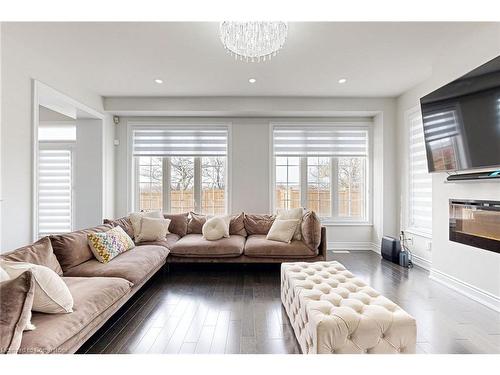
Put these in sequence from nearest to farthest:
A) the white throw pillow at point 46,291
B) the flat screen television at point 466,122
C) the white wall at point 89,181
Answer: the white throw pillow at point 46,291 < the flat screen television at point 466,122 < the white wall at point 89,181

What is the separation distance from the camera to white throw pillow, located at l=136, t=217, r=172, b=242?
4.21 m

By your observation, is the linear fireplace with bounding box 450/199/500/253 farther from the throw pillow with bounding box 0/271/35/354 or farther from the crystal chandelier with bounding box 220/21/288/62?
the throw pillow with bounding box 0/271/35/354

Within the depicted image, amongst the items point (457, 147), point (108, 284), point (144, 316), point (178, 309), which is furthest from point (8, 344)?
point (457, 147)

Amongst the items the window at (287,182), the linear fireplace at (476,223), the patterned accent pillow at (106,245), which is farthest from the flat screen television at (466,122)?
the patterned accent pillow at (106,245)

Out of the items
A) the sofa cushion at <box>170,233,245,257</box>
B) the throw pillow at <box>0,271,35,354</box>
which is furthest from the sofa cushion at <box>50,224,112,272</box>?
the throw pillow at <box>0,271,35,354</box>

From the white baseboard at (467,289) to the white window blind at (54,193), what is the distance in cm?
706

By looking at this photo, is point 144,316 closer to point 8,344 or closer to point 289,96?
point 8,344

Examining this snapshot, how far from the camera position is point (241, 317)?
2.62 meters

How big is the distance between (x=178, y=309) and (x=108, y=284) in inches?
30.7

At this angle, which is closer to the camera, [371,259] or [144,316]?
[144,316]

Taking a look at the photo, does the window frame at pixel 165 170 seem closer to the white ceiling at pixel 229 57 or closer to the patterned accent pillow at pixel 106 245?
the white ceiling at pixel 229 57

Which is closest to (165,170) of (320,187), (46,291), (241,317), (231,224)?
(231,224)

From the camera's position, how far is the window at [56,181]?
20.6 ft

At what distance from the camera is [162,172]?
5535 millimetres
